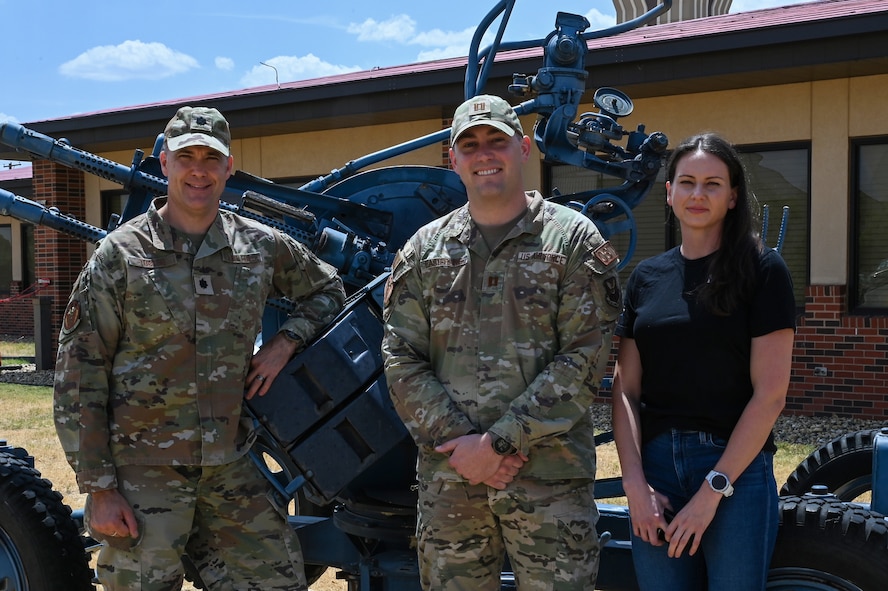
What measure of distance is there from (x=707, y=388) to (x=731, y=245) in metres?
0.38

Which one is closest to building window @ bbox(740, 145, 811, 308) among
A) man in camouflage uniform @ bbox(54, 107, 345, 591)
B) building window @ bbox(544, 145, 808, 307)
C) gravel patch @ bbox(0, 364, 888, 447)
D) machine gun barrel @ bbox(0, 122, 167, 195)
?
building window @ bbox(544, 145, 808, 307)

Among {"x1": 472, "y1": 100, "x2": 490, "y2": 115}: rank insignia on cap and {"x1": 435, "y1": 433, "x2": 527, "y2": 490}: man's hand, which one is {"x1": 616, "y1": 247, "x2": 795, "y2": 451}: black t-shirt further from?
{"x1": 472, "y1": 100, "x2": 490, "y2": 115}: rank insignia on cap

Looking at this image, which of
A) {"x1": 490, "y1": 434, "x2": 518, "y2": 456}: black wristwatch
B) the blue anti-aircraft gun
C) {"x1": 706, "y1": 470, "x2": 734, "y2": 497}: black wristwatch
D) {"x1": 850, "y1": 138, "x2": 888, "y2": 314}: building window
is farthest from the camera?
{"x1": 850, "y1": 138, "x2": 888, "y2": 314}: building window

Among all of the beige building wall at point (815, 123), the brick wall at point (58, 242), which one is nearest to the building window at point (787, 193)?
the beige building wall at point (815, 123)

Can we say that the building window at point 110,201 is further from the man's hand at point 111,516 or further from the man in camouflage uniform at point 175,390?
the man's hand at point 111,516

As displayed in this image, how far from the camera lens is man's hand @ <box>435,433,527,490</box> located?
2.54 meters

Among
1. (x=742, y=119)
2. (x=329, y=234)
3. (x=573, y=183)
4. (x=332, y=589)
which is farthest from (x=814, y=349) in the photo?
(x=329, y=234)

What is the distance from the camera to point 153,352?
296cm

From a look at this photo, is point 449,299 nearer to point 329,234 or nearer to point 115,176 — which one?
point 329,234

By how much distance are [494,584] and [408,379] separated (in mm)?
625

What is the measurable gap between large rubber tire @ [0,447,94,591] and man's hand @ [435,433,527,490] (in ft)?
5.71

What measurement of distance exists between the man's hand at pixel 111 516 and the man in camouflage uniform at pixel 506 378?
89 cm

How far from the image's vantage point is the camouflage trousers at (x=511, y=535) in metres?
2.57

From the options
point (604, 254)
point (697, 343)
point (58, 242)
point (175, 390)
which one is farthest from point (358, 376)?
point (58, 242)
